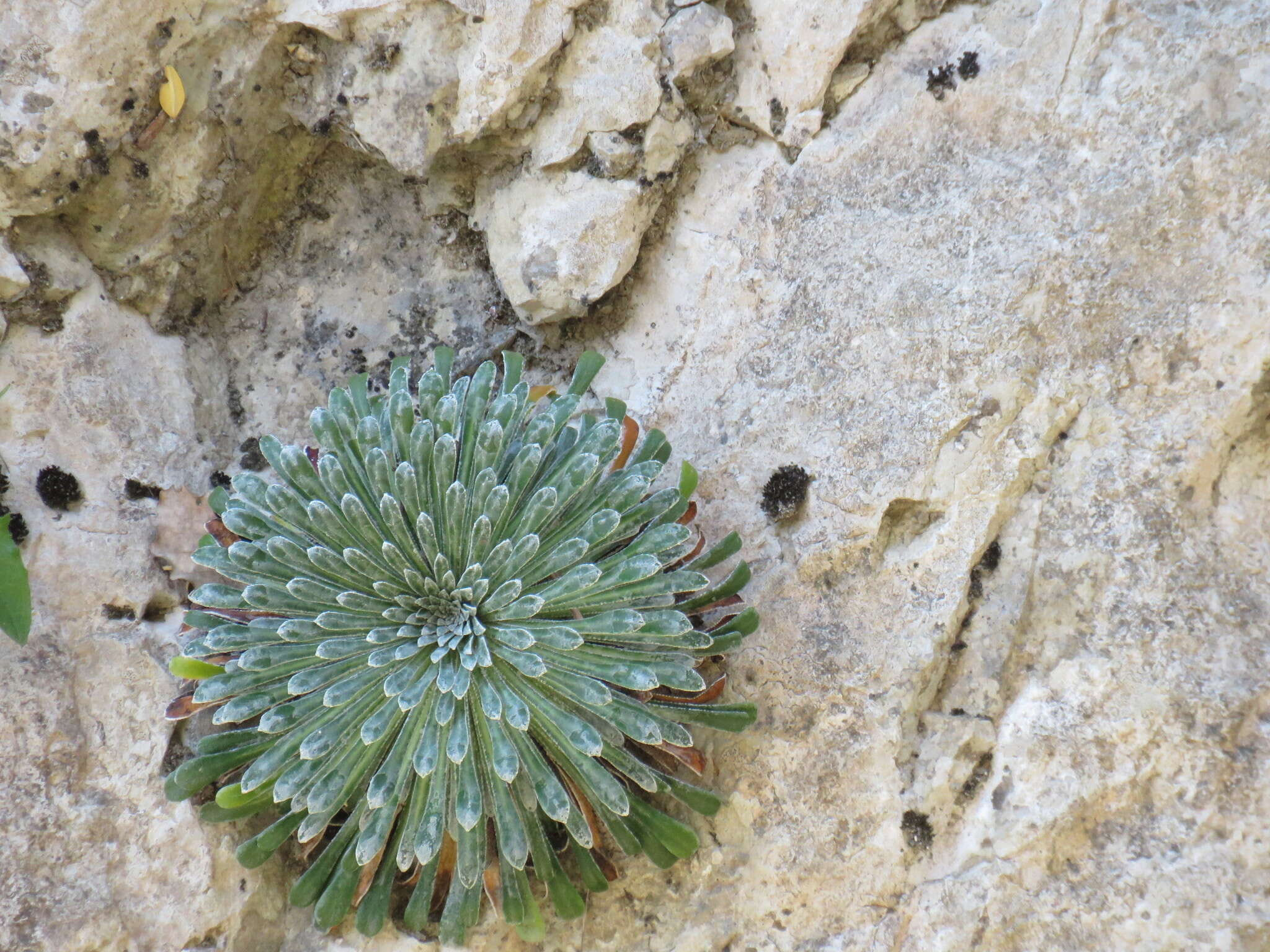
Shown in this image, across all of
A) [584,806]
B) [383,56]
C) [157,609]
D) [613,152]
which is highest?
[383,56]

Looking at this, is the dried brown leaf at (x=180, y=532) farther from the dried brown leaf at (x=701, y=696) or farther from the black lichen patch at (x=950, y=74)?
the black lichen patch at (x=950, y=74)

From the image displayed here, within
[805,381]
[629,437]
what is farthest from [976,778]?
[629,437]

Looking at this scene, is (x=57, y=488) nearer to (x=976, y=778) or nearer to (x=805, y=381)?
(x=805, y=381)

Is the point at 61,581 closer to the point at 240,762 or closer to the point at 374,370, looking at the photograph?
the point at 240,762

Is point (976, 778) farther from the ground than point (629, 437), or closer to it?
closer to it

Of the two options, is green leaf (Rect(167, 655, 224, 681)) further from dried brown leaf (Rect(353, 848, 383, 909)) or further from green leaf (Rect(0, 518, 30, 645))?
dried brown leaf (Rect(353, 848, 383, 909))

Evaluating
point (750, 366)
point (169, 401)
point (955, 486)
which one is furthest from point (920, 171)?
point (169, 401)

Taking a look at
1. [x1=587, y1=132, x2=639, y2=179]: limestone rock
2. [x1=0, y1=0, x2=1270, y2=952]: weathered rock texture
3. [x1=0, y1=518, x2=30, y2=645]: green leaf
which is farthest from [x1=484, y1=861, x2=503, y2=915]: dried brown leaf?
[x1=587, y1=132, x2=639, y2=179]: limestone rock
